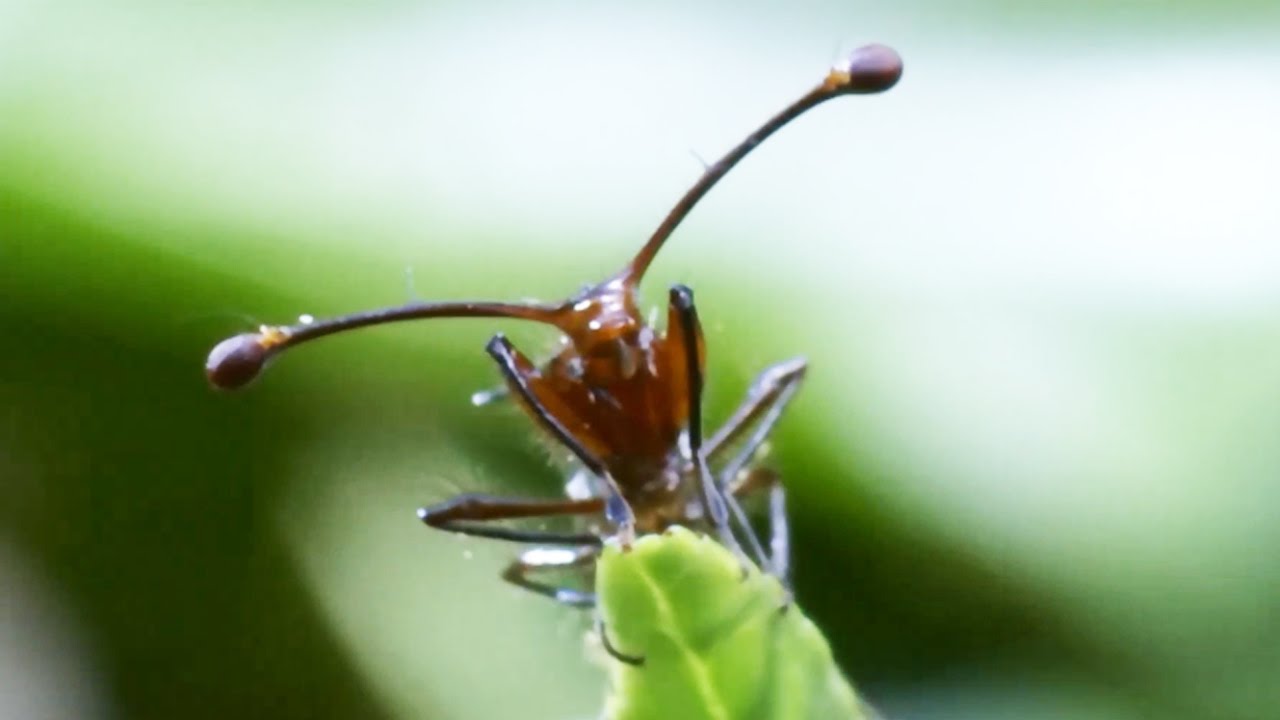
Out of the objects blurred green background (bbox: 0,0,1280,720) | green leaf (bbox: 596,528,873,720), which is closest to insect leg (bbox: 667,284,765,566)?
green leaf (bbox: 596,528,873,720)

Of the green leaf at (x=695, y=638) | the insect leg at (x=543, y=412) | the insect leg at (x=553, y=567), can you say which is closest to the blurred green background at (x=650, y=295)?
the insect leg at (x=553, y=567)

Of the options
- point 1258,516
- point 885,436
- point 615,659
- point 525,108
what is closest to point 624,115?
point 525,108

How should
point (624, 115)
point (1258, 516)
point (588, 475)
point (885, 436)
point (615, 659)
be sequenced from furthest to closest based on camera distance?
point (624, 115), point (885, 436), point (1258, 516), point (588, 475), point (615, 659)

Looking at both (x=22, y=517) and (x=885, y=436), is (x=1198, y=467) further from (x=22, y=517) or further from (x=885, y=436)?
(x=22, y=517)

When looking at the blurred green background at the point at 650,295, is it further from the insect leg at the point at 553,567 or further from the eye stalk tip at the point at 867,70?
the eye stalk tip at the point at 867,70

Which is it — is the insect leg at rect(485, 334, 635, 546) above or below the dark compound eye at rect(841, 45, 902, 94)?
below

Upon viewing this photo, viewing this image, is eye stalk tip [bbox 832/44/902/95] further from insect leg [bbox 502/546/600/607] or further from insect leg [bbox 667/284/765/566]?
insect leg [bbox 502/546/600/607]

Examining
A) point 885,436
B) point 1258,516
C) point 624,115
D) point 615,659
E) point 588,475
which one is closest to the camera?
point 615,659

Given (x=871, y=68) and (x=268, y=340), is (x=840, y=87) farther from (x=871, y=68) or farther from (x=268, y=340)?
(x=268, y=340)
